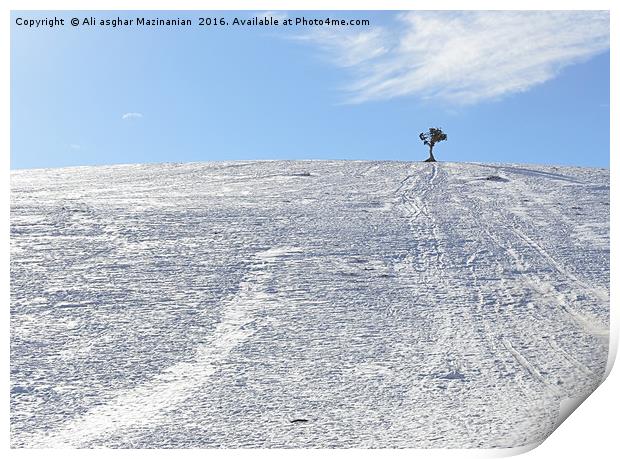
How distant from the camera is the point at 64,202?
9.25 metres

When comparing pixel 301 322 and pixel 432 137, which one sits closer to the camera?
pixel 301 322

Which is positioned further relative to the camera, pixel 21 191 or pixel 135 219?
pixel 21 191

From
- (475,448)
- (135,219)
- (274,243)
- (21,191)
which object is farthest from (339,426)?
(21,191)

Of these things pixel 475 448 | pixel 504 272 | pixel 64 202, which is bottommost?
pixel 475 448

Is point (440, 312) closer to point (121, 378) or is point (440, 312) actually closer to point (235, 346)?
point (235, 346)

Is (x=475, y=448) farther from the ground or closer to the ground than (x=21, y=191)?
closer to the ground

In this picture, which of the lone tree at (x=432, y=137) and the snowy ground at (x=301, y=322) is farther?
the lone tree at (x=432, y=137)

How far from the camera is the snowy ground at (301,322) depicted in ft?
12.2

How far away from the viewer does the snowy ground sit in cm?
371

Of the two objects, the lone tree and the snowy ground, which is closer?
the snowy ground

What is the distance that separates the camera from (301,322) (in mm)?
4848
